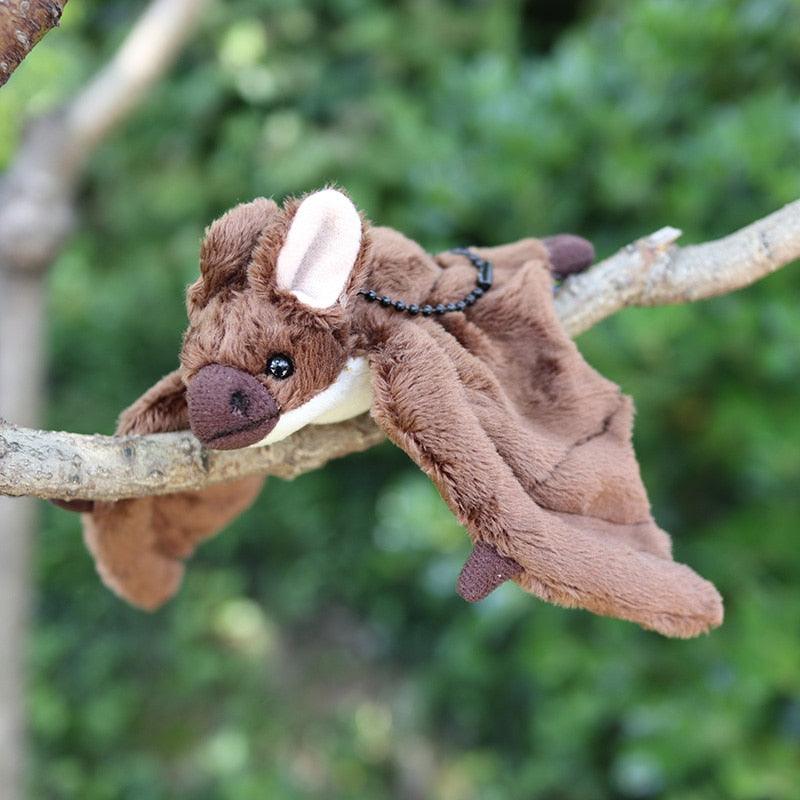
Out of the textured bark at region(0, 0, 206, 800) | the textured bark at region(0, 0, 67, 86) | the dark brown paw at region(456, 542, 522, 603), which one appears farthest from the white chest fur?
the textured bark at region(0, 0, 206, 800)

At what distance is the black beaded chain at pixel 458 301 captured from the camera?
1.55 ft

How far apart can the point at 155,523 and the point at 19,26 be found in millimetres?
314

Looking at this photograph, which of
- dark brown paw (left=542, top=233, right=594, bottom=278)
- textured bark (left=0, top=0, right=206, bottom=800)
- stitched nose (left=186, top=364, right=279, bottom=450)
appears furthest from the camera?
textured bark (left=0, top=0, right=206, bottom=800)

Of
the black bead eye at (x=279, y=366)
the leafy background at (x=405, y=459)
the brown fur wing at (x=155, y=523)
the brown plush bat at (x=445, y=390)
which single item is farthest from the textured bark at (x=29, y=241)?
the black bead eye at (x=279, y=366)

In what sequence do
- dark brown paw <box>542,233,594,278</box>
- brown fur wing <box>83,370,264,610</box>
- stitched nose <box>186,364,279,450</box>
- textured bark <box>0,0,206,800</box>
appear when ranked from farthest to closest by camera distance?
textured bark <box>0,0,206,800</box>
dark brown paw <box>542,233,594,278</box>
brown fur wing <box>83,370,264,610</box>
stitched nose <box>186,364,279,450</box>

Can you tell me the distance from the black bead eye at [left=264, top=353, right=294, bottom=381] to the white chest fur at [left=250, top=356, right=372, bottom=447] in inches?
0.8

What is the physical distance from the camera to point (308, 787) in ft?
5.08

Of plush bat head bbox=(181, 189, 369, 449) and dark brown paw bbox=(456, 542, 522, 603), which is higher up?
plush bat head bbox=(181, 189, 369, 449)

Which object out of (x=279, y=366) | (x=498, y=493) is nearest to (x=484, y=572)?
(x=498, y=493)

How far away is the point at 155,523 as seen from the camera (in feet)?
1.91

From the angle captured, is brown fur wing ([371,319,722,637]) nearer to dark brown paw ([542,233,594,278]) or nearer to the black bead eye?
the black bead eye

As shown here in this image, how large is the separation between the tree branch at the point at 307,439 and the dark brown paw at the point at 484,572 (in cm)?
14

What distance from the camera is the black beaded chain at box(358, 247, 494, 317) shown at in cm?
47

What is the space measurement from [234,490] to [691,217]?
0.85 meters
